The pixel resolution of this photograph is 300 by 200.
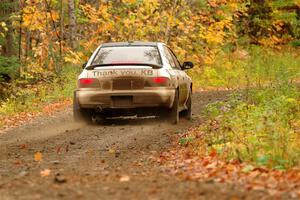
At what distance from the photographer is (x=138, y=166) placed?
26.9 feet

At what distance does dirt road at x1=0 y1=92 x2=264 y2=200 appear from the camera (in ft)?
20.2

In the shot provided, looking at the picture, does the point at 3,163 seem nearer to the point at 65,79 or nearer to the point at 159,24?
the point at 65,79

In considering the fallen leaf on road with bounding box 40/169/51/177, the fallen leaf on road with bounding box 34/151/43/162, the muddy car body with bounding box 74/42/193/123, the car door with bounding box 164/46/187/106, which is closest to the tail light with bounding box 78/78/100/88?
the muddy car body with bounding box 74/42/193/123

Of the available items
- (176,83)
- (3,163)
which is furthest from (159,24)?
(3,163)

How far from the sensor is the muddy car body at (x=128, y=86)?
12.5m

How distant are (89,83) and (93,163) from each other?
434 cm

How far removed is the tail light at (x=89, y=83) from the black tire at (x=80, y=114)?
38 centimetres

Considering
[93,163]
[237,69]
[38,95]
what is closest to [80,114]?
[93,163]

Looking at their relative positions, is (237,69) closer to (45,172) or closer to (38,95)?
(38,95)

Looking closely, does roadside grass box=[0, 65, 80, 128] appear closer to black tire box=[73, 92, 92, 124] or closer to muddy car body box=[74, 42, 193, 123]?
black tire box=[73, 92, 92, 124]

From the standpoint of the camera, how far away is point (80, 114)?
13.1m

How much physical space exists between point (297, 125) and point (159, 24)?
54.8 feet

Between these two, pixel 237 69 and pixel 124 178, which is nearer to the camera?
pixel 124 178

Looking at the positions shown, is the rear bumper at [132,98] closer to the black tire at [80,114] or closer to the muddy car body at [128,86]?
the muddy car body at [128,86]
